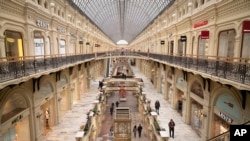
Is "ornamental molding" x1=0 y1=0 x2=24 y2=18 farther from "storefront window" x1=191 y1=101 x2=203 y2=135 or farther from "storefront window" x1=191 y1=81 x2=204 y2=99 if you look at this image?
"storefront window" x1=191 y1=101 x2=203 y2=135

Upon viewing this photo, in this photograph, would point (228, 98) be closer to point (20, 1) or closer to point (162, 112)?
point (162, 112)

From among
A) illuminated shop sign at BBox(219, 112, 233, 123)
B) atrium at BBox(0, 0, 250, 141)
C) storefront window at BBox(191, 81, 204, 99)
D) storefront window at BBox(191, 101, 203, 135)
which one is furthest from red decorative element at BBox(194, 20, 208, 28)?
illuminated shop sign at BBox(219, 112, 233, 123)

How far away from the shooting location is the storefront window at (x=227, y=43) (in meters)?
9.95

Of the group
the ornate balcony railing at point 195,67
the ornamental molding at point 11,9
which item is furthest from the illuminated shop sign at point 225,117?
the ornamental molding at point 11,9

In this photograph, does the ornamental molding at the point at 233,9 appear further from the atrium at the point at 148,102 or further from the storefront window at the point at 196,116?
the storefront window at the point at 196,116

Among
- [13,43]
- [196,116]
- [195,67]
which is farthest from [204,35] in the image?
[13,43]

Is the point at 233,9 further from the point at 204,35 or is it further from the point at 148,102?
the point at 148,102

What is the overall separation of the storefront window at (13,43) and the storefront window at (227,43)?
41.0ft

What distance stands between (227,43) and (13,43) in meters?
12.6

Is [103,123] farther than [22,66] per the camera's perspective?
Yes

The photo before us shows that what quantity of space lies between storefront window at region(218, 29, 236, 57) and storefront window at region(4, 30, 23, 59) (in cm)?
1249

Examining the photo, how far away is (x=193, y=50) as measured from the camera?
49.5 feet

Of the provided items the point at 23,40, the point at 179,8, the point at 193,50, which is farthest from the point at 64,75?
the point at 179,8

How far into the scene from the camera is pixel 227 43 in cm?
1043
